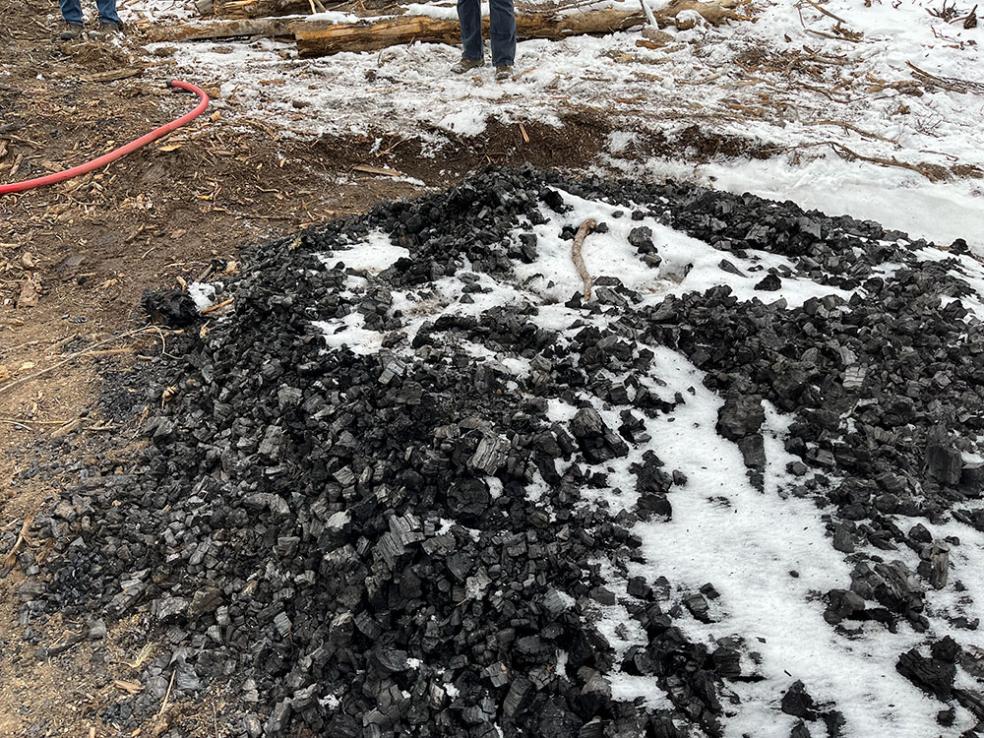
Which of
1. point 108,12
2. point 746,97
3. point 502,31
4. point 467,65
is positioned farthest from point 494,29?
point 108,12

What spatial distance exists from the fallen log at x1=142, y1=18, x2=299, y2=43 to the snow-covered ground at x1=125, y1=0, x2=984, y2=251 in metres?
0.20

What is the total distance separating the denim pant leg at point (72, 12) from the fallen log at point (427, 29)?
266cm

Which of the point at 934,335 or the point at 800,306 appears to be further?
the point at 800,306

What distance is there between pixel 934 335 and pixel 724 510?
1654mm

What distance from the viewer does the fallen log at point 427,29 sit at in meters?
8.46

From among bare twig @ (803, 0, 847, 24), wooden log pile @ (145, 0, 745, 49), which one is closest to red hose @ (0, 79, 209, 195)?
wooden log pile @ (145, 0, 745, 49)

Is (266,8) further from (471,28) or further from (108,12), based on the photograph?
(471,28)

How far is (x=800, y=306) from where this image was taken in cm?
391

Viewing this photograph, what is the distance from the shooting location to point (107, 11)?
8.84 metres

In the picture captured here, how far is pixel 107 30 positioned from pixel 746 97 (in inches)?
302

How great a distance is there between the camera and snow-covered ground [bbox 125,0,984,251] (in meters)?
6.29

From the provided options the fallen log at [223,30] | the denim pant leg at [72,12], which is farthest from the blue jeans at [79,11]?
the fallen log at [223,30]

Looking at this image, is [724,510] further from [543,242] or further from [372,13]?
[372,13]

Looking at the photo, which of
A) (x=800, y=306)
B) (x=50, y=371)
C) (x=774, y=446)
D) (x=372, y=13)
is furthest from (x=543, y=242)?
(x=372, y=13)
